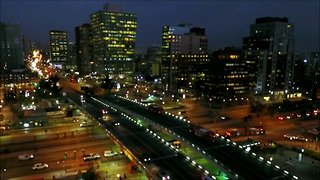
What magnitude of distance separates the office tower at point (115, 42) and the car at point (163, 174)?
479ft

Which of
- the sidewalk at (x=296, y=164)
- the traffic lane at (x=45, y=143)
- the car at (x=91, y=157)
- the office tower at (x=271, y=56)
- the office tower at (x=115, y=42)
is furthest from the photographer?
the office tower at (x=115, y=42)

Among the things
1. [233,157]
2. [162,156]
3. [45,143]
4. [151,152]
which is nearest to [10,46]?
[45,143]

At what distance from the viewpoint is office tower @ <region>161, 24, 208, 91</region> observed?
150875mm

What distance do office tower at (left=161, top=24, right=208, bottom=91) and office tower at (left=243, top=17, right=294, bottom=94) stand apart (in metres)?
39.5

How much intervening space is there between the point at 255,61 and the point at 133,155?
310ft

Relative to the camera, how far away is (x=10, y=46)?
184 m

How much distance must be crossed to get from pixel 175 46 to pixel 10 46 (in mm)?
109951

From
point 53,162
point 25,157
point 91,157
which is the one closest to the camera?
point 53,162

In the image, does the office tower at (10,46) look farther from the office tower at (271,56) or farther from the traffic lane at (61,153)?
the office tower at (271,56)

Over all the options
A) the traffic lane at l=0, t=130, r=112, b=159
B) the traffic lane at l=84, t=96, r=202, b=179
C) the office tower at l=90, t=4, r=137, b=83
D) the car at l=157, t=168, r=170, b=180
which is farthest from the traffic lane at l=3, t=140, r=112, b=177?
the office tower at l=90, t=4, r=137, b=83

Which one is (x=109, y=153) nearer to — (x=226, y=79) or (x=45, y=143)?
(x=45, y=143)

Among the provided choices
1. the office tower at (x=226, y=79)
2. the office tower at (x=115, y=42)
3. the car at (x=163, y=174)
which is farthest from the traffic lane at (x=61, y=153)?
the office tower at (x=115, y=42)

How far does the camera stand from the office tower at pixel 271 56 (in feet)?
405

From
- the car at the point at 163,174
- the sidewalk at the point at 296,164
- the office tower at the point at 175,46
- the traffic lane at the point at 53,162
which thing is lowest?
the sidewalk at the point at 296,164
